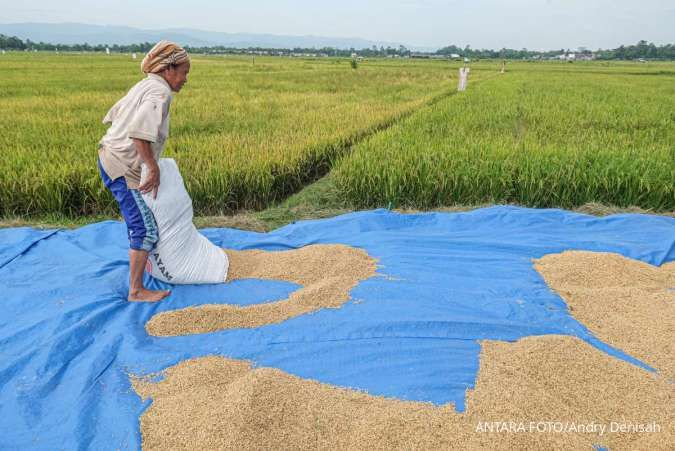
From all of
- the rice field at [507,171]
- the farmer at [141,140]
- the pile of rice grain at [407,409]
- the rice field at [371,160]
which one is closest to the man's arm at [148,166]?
the farmer at [141,140]

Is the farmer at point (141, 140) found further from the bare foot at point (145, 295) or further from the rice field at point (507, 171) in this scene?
the rice field at point (507, 171)

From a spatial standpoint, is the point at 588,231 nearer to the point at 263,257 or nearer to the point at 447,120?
the point at 263,257

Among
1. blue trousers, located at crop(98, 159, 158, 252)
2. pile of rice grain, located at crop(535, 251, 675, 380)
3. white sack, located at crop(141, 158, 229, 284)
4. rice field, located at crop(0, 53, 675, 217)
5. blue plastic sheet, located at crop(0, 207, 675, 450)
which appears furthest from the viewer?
rice field, located at crop(0, 53, 675, 217)

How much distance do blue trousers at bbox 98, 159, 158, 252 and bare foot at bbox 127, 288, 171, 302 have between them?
24 cm

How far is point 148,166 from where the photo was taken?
7.29ft

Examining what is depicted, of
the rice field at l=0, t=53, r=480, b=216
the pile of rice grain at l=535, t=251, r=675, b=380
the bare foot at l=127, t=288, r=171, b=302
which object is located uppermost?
the rice field at l=0, t=53, r=480, b=216

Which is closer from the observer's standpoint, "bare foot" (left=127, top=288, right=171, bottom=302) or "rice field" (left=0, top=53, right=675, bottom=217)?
"bare foot" (left=127, top=288, right=171, bottom=302)

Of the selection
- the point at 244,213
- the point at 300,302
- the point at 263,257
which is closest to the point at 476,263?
the point at 300,302

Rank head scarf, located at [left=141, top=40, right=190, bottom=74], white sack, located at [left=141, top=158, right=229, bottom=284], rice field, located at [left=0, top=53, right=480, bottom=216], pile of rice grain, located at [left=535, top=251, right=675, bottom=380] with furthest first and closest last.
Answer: rice field, located at [left=0, top=53, right=480, bottom=216] < white sack, located at [left=141, top=158, right=229, bottom=284] < head scarf, located at [left=141, top=40, right=190, bottom=74] < pile of rice grain, located at [left=535, top=251, right=675, bottom=380]

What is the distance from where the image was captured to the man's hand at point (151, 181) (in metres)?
2.24

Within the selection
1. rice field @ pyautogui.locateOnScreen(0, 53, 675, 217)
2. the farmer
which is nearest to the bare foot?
the farmer

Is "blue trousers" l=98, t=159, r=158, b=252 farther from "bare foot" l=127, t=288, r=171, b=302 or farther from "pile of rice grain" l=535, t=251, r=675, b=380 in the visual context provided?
"pile of rice grain" l=535, t=251, r=675, b=380

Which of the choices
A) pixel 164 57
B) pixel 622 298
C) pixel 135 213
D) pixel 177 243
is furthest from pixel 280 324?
pixel 622 298

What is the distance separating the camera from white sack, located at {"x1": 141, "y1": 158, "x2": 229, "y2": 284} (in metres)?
2.45
